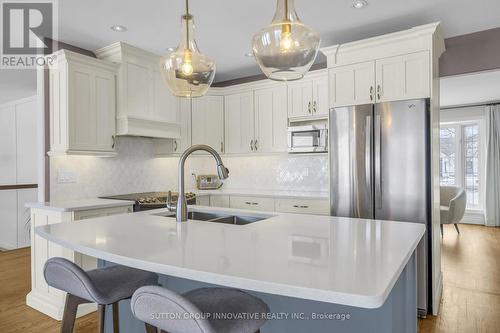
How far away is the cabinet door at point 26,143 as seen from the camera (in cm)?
625

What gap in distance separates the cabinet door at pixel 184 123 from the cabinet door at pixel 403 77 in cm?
242

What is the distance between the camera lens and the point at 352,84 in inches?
126

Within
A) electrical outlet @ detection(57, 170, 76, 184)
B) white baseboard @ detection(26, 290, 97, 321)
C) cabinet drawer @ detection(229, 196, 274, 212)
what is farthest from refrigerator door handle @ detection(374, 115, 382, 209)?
electrical outlet @ detection(57, 170, 76, 184)

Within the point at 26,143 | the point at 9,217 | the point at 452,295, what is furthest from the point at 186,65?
the point at 26,143

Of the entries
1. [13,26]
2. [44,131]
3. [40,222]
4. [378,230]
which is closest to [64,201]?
[40,222]

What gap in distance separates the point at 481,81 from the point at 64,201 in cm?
579

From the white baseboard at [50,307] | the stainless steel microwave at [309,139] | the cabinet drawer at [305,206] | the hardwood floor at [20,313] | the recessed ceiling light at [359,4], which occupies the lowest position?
the hardwood floor at [20,313]

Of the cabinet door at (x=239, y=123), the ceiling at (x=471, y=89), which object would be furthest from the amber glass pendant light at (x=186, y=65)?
the ceiling at (x=471, y=89)

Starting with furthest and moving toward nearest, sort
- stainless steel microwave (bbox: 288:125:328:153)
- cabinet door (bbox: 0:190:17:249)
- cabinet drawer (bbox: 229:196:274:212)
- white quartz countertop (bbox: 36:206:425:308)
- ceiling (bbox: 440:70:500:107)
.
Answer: cabinet door (bbox: 0:190:17:249)
ceiling (bbox: 440:70:500:107)
cabinet drawer (bbox: 229:196:274:212)
stainless steel microwave (bbox: 288:125:328:153)
white quartz countertop (bbox: 36:206:425:308)

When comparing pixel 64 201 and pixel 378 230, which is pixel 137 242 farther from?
pixel 64 201

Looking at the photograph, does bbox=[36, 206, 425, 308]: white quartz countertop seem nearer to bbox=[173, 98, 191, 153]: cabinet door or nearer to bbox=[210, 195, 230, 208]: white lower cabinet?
bbox=[210, 195, 230, 208]: white lower cabinet

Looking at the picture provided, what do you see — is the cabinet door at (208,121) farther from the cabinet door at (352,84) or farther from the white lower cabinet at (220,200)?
the cabinet door at (352,84)

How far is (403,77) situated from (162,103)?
8.70ft

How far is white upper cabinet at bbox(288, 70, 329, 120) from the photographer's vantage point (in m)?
3.88
